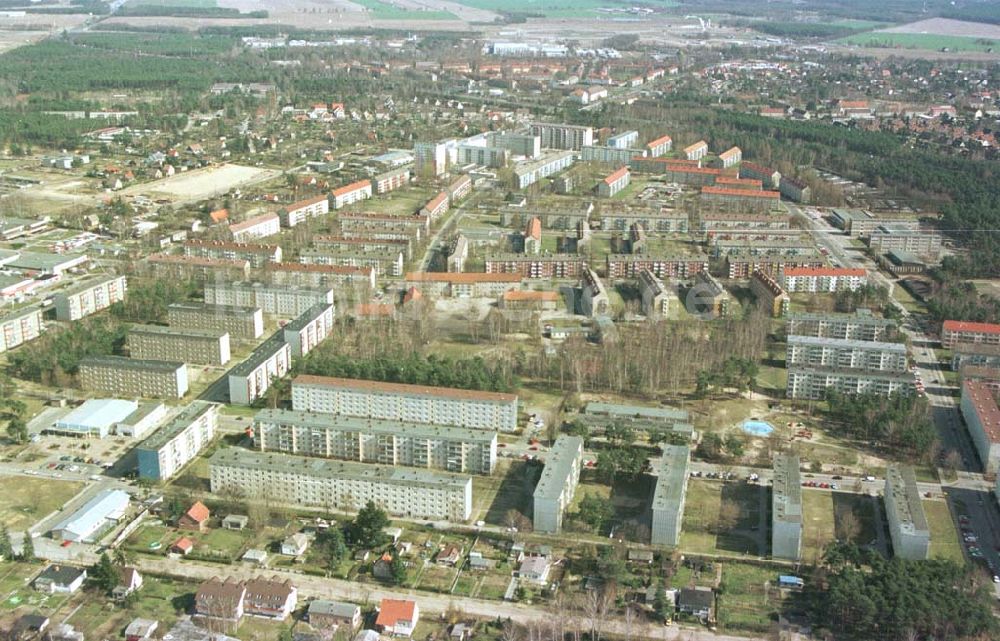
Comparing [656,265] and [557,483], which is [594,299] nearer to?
[656,265]

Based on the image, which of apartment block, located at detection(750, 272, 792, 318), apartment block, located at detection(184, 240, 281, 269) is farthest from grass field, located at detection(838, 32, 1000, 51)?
apartment block, located at detection(184, 240, 281, 269)

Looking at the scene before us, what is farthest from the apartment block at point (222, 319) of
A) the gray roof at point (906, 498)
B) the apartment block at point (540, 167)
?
the apartment block at point (540, 167)

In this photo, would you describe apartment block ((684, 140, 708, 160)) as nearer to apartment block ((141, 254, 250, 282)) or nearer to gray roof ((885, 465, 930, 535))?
apartment block ((141, 254, 250, 282))

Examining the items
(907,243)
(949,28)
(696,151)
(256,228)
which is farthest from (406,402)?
(949,28)

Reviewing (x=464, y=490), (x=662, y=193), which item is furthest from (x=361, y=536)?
(x=662, y=193)

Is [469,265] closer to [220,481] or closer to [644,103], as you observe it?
[220,481]

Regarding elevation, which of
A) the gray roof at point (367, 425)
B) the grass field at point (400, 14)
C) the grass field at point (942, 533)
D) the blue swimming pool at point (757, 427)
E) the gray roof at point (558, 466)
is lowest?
the grass field at point (942, 533)

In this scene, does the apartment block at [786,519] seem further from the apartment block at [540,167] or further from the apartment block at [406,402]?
the apartment block at [540,167]

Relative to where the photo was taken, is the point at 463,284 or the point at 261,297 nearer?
the point at 261,297
